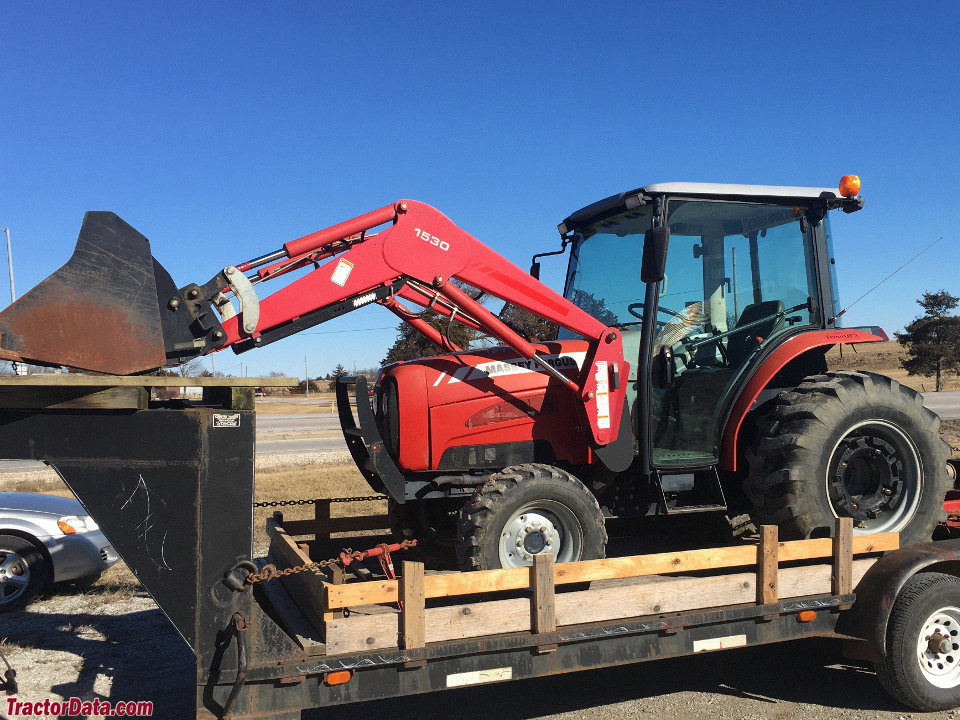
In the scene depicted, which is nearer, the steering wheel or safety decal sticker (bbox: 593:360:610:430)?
safety decal sticker (bbox: 593:360:610:430)

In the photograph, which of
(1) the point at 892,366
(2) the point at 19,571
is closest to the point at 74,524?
(2) the point at 19,571

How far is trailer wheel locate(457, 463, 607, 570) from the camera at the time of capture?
438 cm

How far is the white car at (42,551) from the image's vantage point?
6957 millimetres

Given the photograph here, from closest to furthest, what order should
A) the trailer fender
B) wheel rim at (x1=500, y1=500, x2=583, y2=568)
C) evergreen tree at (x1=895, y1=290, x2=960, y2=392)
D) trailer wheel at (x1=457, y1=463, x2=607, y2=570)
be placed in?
trailer wheel at (x1=457, y1=463, x2=607, y2=570) < wheel rim at (x1=500, y1=500, x2=583, y2=568) < the trailer fender < evergreen tree at (x1=895, y1=290, x2=960, y2=392)

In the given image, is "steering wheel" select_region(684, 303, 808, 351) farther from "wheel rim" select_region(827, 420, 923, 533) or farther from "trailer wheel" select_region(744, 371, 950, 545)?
"wheel rim" select_region(827, 420, 923, 533)

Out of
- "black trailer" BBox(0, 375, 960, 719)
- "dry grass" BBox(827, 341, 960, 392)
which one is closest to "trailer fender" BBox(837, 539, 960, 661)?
"black trailer" BBox(0, 375, 960, 719)

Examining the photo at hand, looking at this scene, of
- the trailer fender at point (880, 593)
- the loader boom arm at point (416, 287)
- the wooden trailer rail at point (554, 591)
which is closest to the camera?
the wooden trailer rail at point (554, 591)

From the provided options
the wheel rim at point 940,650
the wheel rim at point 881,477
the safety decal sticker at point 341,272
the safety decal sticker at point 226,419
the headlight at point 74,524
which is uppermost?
the safety decal sticker at point 341,272

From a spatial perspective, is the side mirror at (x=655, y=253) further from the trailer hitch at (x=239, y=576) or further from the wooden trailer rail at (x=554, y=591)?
the trailer hitch at (x=239, y=576)

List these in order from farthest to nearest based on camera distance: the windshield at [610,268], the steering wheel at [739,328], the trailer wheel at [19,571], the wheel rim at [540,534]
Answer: the trailer wheel at [19,571], the windshield at [610,268], the steering wheel at [739,328], the wheel rim at [540,534]

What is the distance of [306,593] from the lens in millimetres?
4074

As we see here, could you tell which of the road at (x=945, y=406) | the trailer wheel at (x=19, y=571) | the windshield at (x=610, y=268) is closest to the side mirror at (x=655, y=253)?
the windshield at (x=610, y=268)

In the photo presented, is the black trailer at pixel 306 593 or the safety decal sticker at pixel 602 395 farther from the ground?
the safety decal sticker at pixel 602 395

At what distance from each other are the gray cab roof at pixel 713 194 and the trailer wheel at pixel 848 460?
124cm
